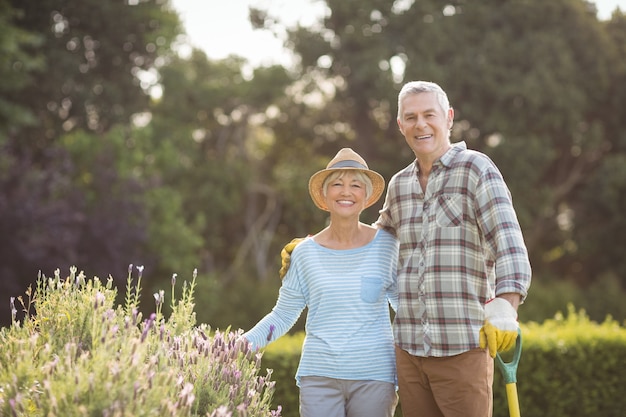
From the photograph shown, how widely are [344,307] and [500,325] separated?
0.83 metres

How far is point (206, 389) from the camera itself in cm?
294

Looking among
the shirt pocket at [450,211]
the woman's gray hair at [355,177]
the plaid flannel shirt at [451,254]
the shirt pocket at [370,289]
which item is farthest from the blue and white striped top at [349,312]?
the shirt pocket at [450,211]

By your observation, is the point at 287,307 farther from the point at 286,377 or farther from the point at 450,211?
the point at 286,377

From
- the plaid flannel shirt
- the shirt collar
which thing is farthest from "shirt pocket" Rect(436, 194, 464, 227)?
the shirt collar

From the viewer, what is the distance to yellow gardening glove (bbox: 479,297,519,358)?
9.21 feet

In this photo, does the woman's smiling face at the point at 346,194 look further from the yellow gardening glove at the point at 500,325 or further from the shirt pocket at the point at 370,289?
the yellow gardening glove at the point at 500,325

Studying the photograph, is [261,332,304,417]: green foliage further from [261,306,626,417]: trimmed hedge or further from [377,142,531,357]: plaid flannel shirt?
[377,142,531,357]: plaid flannel shirt

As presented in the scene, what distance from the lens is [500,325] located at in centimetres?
282

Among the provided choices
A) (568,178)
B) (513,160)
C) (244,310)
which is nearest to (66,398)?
(244,310)

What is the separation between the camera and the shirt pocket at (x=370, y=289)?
342 cm

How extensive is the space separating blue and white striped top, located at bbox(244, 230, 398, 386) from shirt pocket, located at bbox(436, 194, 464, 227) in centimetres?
39

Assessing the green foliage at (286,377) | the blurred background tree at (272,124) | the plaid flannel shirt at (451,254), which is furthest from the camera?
the blurred background tree at (272,124)

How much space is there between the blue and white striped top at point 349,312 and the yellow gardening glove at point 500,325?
0.68 metres

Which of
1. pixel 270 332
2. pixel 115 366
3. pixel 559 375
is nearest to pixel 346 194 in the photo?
pixel 270 332
